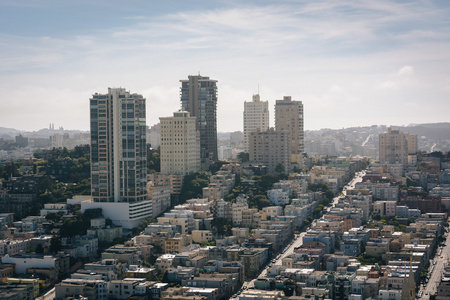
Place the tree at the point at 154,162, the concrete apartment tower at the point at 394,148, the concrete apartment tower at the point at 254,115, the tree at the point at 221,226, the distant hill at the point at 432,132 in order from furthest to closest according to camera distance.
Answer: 1. the distant hill at the point at 432,132
2. the concrete apartment tower at the point at 254,115
3. the concrete apartment tower at the point at 394,148
4. the tree at the point at 154,162
5. the tree at the point at 221,226

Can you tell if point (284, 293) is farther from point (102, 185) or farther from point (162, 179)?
point (162, 179)

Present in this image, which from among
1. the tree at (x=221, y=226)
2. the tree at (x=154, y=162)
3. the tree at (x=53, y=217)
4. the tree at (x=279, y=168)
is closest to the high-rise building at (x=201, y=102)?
the tree at (x=154, y=162)

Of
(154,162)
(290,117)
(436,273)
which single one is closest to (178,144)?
(154,162)

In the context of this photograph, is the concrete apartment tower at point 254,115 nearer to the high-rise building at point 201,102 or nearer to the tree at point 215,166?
the high-rise building at point 201,102

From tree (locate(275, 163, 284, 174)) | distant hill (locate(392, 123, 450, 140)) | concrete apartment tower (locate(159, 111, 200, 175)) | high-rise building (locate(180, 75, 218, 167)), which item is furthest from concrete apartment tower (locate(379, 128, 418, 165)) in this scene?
distant hill (locate(392, 123, 450, 140))

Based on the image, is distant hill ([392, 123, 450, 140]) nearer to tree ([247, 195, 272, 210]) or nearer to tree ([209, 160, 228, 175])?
tree ([209, 160, 228, 175])

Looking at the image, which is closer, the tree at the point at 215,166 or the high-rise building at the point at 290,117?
the tree at the point at 215,166

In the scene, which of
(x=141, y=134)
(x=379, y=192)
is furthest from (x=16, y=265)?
(x=379, y=192)
